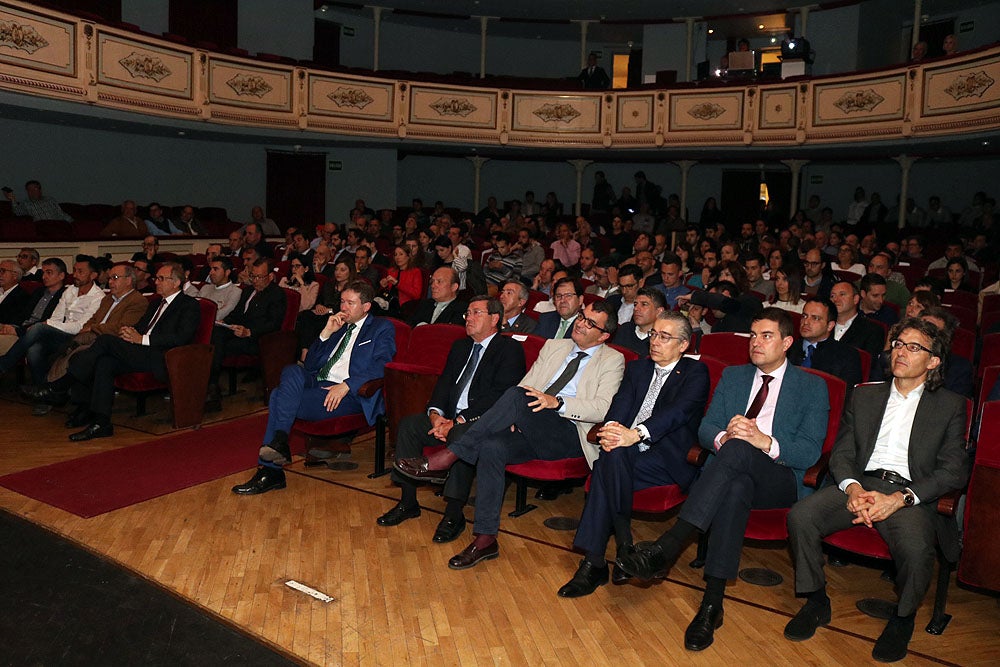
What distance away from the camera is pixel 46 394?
16.4 feet

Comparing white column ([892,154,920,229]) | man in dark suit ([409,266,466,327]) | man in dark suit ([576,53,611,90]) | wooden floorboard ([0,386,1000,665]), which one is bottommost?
wooden floorboard ([0,386,1000,665])

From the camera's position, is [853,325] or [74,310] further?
[74,310]

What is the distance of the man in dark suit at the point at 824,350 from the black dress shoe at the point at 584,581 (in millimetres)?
1464

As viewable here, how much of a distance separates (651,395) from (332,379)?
5.65 ft

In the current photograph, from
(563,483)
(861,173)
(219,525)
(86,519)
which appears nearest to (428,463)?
(563,483)

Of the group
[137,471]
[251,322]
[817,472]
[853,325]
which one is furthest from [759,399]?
[251,322]

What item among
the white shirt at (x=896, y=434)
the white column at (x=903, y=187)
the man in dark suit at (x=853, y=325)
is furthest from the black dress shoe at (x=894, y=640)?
the white column at (x=903, y=187)

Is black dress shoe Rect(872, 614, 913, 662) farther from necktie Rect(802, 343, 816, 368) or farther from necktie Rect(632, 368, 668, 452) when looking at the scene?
necktie Rect(802, 343, 816, 368)

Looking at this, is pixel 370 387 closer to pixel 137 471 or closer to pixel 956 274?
pixel 137 471

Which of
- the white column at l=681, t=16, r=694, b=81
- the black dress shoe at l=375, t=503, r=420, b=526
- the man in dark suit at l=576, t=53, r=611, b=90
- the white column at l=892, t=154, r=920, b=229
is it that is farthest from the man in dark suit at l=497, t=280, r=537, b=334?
the white column at l=681, t=16, r=694, b=81

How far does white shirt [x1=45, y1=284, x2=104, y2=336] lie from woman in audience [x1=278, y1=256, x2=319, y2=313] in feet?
4.49

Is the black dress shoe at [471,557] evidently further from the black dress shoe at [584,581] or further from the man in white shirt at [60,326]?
the man in white shirt at [60,326]

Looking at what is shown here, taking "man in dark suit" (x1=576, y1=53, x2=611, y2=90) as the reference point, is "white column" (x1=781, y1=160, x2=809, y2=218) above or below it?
below

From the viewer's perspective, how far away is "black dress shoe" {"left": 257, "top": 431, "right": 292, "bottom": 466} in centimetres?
393
